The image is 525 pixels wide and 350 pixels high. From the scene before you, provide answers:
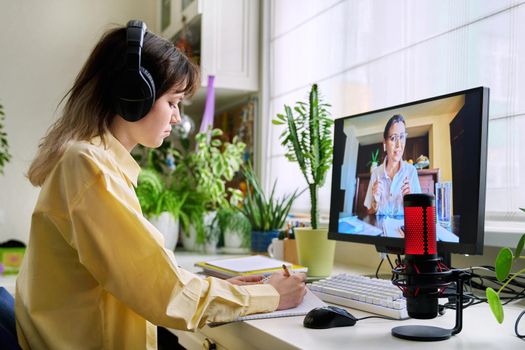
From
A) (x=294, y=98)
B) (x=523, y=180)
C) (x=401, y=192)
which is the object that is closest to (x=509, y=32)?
(x=523, y=180)

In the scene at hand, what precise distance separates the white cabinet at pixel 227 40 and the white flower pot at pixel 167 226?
0.64m

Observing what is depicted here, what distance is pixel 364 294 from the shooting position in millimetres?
1138

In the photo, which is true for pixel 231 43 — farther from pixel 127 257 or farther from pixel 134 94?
pixel 127 257

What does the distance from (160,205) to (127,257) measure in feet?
4.53

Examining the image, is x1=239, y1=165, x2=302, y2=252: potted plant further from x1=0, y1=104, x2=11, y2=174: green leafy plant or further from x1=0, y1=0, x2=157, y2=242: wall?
x1=0, y1=0, x2=157, y2=242: wall

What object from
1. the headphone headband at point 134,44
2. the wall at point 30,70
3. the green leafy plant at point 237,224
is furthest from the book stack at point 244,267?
the wall at point 30,70

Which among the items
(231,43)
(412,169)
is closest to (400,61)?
(412,169)

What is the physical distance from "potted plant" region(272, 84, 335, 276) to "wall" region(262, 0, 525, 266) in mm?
→ 322

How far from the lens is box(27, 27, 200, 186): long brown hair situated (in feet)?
3.50

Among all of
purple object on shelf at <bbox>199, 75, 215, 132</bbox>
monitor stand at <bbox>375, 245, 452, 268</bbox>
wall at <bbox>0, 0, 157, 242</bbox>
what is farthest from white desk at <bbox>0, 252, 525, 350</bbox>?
wall at <bbox>0, 0, 157, 242</bbox>

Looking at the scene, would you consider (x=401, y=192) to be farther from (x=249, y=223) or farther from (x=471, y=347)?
(x=249, y=223)

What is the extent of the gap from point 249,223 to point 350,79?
0.68 metres

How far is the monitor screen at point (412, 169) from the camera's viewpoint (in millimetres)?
1111

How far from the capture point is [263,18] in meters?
2.65
